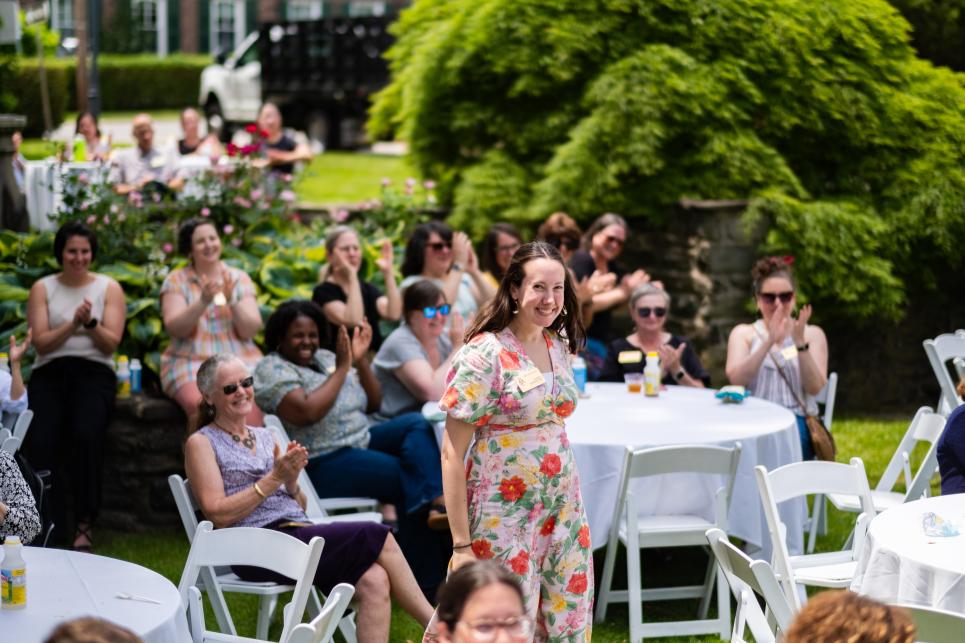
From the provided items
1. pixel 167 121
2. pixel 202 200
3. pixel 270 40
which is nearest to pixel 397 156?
pixel 270 40

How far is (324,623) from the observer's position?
3.79 metres

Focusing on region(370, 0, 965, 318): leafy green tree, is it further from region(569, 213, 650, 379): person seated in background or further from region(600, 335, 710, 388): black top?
region(600, 335, 710, 388): black top

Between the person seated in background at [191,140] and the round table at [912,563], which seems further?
the person seated in background at [191,140]

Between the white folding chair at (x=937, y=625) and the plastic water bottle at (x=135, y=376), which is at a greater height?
the white folding chair at (x=937, y=625)

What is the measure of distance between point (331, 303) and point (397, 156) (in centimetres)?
1500

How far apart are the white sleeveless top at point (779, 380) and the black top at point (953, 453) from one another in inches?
72.0

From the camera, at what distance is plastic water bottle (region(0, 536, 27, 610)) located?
392 cm

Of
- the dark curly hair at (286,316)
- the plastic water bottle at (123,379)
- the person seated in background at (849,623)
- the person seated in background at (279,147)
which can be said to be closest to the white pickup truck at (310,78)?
the person seated in background at (279,147)

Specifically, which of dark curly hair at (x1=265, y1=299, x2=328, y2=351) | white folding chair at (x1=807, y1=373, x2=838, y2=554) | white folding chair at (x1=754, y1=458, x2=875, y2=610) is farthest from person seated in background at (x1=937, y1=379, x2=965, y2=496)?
dark curly hair at (x1=265, y1=299, x2=328, y2=351)

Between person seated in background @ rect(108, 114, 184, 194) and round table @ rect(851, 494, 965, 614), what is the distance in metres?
8.47

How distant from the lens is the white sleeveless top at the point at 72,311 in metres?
7.21

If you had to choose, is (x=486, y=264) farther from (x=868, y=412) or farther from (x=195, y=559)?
(x=195, y=559)

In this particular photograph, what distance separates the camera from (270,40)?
2339 centimetres

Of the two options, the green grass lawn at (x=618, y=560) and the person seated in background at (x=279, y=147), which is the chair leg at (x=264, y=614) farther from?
the person seated in background at (x=279, y=147)
